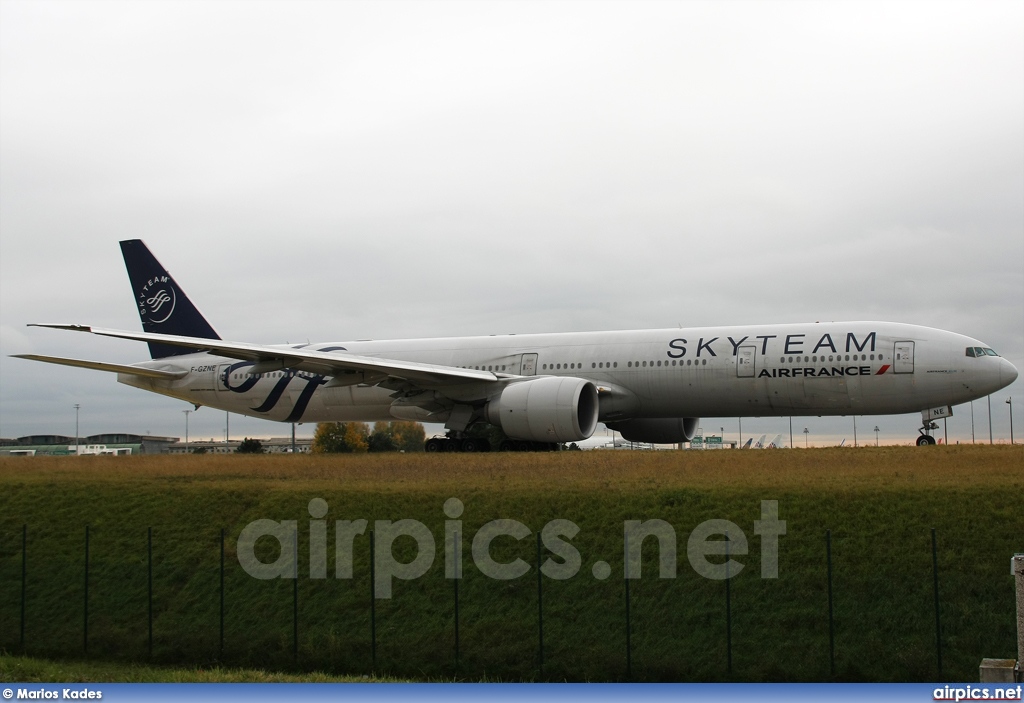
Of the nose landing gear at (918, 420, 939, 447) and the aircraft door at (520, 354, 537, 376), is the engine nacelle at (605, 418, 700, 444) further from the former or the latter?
the nose landing gear at (918, 420, 939, 447)

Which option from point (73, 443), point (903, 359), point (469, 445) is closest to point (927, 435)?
point (903, 359)

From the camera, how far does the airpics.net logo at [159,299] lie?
38.3m

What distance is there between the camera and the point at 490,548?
17.3 m

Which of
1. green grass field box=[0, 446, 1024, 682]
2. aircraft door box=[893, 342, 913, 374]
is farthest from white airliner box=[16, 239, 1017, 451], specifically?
green grass field box=[0, 446, 1024, 682]

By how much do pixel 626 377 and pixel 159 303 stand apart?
19.1 metres

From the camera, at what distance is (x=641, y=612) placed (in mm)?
15102

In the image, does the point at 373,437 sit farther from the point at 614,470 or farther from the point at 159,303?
the point at 614,470

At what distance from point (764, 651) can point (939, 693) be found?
3.82 metres

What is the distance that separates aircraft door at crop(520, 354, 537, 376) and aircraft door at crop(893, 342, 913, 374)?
10.5 m

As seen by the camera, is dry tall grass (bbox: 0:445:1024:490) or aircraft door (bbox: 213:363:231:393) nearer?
dry tall grass (bbox: 0:445:1024:490)

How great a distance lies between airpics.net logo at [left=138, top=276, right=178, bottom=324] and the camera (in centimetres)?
3831

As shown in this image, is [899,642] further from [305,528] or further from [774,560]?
[305,528]

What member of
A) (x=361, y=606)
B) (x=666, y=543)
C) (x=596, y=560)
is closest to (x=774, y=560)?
(x=666, y=543)

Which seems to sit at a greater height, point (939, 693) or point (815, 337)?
point (815, 337)
